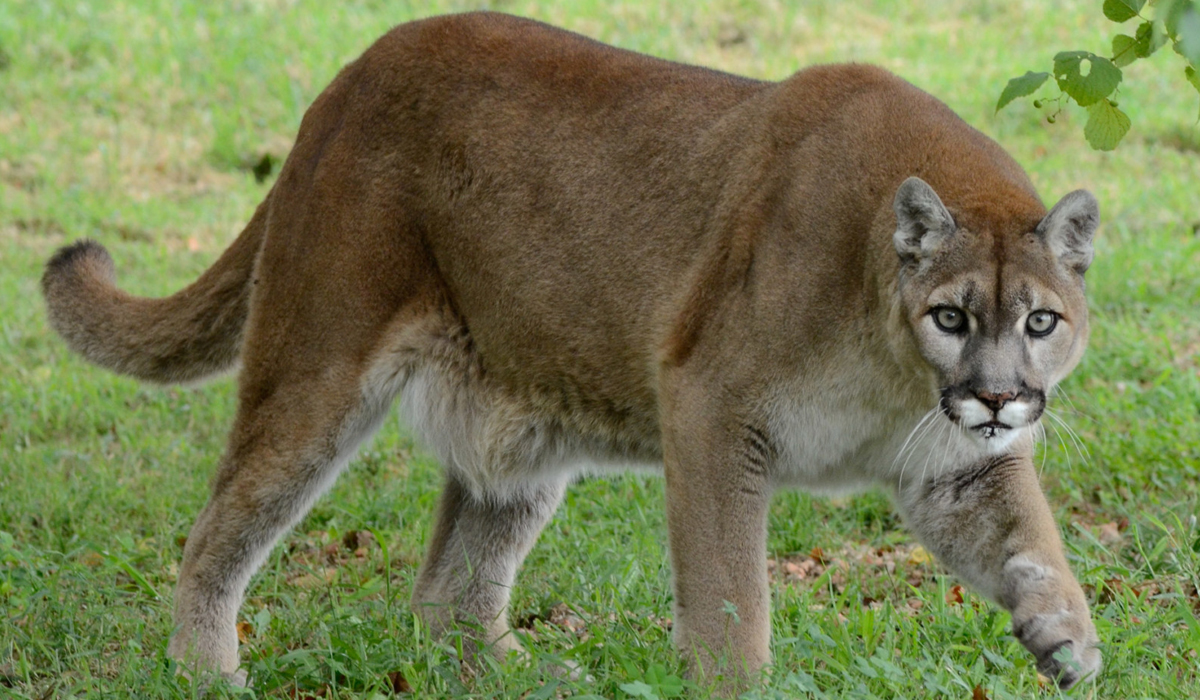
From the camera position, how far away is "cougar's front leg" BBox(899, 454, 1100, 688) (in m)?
3.62

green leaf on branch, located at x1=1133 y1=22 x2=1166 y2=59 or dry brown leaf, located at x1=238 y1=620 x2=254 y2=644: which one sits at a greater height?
green leaf on branch, located at x1=1133 y1=22 x2=1166 y2=59

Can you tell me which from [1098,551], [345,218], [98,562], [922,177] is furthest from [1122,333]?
[98,562]

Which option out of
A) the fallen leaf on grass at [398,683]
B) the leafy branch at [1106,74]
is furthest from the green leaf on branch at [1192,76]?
the fallen leaf on grass at [398,683]

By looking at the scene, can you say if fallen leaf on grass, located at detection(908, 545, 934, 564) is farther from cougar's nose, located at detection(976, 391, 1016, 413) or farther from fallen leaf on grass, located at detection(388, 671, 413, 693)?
fallen leaf on grass, located at detection(388, 671, 413, 693)

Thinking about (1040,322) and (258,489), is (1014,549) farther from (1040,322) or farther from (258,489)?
(258,489)

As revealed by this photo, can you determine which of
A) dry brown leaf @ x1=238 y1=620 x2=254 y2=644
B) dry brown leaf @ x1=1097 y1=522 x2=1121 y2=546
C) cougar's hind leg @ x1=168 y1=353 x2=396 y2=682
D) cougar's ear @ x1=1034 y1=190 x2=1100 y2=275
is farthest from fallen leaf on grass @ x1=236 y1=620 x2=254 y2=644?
dry brown leaf @ x1=1097 y1=522 x2=1121 y2=546

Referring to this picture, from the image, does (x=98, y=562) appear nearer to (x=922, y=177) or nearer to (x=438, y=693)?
(x=438, y=693)

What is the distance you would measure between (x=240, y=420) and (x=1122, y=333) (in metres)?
4.22

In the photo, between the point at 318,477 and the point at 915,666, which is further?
the point at 318,477

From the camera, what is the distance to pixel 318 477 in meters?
4.43

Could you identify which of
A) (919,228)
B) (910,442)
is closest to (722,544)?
(910,442)

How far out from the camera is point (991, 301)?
3436 mm

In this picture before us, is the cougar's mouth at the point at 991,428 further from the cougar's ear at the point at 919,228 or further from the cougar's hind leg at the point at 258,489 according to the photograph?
the cougar's hind leg at the point at 258,489

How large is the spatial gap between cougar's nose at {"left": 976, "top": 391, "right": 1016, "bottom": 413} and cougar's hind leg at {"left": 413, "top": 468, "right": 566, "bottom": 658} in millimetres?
1804
